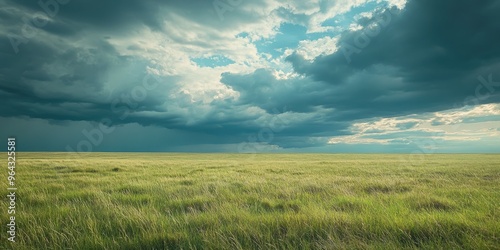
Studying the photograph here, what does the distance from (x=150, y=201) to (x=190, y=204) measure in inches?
59.8

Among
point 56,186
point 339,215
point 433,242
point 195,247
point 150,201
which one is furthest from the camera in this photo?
point 56,186

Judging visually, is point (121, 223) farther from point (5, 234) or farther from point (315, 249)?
point (315, 249)

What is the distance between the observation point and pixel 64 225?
6.05 meters

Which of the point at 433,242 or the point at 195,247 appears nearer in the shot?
the point at 195,247

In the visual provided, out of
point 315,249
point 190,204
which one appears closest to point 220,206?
point 190,204

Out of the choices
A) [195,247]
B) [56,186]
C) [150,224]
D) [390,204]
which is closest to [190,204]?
[150,224]

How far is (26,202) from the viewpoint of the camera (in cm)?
866

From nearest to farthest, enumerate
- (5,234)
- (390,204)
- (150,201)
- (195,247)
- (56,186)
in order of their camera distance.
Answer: (195,247) < (5,234) < (390,204) < (150,201) < (56,186)

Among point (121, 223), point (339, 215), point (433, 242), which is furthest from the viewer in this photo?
point (339, 215)

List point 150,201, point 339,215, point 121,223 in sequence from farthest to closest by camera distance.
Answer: point 150,201
point 339,215
point 121,223

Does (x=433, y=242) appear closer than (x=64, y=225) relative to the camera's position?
Yes

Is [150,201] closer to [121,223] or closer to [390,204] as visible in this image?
[121,223]

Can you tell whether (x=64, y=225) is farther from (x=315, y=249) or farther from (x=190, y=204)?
(x=315, y=249)

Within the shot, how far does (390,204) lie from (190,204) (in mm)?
6135
